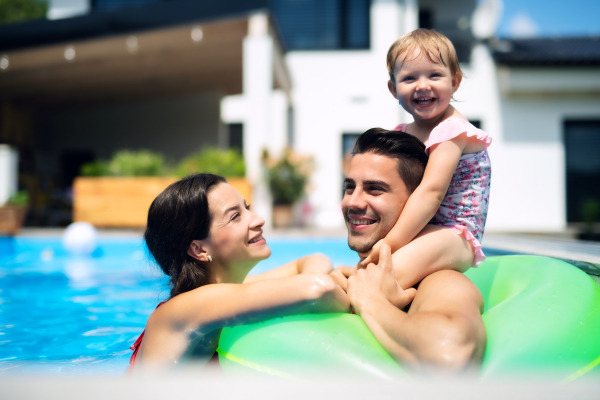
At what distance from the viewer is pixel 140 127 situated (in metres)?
15.8

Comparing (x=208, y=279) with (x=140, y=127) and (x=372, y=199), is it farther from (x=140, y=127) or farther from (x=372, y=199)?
(x=140, y=127)

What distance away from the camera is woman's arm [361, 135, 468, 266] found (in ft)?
6.44

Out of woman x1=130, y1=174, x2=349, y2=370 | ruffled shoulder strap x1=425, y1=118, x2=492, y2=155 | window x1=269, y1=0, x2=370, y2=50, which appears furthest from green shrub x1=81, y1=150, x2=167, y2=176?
ruffled shoulder strap x1=425, y1=118, x2=492, y2=155

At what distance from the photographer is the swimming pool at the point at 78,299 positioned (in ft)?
10.2

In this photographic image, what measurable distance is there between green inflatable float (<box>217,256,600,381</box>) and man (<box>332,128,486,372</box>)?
8 centimetres

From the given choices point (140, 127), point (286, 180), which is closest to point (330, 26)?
point (286, 180)

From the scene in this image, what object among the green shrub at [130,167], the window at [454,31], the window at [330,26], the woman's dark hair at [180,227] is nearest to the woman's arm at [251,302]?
the woman's dark hair at [180,227]

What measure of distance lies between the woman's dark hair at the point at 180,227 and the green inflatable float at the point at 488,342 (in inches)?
13.9

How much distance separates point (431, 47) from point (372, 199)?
0.80 metres

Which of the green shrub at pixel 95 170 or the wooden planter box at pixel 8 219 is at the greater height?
the green shrub at pixel 95 170

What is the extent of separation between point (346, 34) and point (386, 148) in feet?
41.3

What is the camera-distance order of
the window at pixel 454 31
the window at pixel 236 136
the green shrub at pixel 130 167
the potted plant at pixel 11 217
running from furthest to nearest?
the window at pixel 236 136 → the window at pixel 454 31 → the green shrub at pixel 130 167 → the potted plant at pixel 11 217

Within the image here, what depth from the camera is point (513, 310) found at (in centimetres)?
188

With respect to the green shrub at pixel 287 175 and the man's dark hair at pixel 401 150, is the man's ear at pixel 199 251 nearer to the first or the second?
the man's dark hair at pixel 401 150
